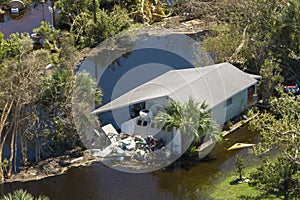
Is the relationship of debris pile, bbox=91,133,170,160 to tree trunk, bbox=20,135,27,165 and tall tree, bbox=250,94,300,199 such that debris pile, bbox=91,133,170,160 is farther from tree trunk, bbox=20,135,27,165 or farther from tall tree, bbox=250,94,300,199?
tall tree, bbox=250,94,300,199

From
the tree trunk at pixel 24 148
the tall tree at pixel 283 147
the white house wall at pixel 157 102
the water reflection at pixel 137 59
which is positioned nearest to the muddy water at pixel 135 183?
the tree trunk at pixel 24 148

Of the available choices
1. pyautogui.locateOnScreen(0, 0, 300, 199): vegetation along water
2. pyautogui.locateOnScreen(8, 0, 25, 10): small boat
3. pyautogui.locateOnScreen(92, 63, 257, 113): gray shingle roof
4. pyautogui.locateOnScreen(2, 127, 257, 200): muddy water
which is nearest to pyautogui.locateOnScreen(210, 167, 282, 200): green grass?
pyautogui.locateOnScreen(0, 0, 300, 199): vegetation along water

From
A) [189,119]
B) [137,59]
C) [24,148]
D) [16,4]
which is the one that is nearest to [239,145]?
[189,119]

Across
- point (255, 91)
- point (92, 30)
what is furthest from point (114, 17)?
point (255, 91)

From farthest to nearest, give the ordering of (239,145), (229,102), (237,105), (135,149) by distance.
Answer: (237,105)
(229,102)
(239,145)
(135,149)

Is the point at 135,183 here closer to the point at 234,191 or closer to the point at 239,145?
the point at 234,191

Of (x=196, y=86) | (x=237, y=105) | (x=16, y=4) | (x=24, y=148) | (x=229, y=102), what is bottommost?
(x=24, y=148)

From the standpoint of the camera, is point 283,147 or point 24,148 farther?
point 24,148
